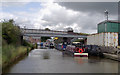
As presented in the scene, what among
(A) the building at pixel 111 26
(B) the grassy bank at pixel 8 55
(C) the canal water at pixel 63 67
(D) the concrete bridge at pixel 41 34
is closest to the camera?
(C) the canal water at pixel 63 67

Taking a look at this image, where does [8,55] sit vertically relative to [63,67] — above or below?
above

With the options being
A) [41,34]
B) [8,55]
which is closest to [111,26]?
[41,34]

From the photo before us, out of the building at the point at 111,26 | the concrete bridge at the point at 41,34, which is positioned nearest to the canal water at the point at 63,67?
the building at the point at 111,26

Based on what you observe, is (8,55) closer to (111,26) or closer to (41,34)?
(111,26)

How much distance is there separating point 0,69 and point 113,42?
19581 mm

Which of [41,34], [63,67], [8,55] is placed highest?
[41,34]

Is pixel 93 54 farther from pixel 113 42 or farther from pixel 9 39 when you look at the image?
pixel 9 39

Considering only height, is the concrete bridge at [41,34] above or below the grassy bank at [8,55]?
above

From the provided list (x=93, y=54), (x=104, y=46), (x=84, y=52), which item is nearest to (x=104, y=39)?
(x=104, y=46)

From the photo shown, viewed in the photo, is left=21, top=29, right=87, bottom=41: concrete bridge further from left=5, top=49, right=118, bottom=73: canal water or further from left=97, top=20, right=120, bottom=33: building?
left=5, top=49, right=118, bottom=73: canal water

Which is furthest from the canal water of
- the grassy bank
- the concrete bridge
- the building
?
the concrete bridge

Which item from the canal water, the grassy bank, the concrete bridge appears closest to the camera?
the canal water

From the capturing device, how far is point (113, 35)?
25.2m

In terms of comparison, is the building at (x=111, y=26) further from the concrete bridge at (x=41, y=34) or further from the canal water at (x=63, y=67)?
the canal water at (x=63, y=67)
